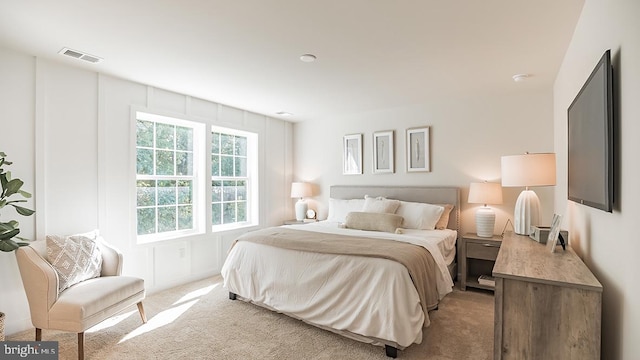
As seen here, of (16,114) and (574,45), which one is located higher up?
(574,45)

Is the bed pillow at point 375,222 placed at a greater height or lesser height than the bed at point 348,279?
greater

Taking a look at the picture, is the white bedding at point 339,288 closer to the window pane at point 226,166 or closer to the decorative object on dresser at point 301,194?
the window pane at point 226,166

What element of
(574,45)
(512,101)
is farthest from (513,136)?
(574,45)

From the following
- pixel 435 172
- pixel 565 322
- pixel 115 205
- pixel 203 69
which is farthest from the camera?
pixel 435 172

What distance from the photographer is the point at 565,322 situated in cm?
146

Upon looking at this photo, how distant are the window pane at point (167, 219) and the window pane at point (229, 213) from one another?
0.79 m

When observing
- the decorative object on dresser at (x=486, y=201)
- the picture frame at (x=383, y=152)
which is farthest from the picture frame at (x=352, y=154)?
the decorative object on dresser at (x=486, y=201)

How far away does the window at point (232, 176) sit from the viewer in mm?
4629

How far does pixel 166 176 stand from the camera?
4000 millimetres

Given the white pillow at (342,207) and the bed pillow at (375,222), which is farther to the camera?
the white pillow at (342,207)

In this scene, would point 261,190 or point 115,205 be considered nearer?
point 115,205

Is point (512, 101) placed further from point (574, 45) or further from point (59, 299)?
point (59, 299)

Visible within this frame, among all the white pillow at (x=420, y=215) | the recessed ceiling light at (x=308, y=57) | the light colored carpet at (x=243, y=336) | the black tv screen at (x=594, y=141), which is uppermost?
the recessed ceiling light at (x=308, y=57)

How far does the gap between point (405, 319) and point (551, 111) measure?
3113 millimetres
